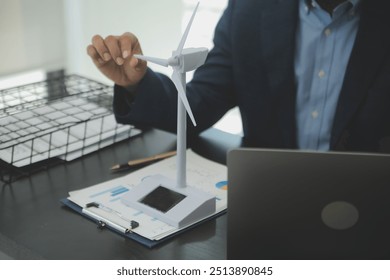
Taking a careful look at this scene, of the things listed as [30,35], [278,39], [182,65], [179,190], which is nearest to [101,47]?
[182,65]

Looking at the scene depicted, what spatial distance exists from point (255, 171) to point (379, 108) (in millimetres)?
819

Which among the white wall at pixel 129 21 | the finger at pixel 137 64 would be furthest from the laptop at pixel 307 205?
the white wall at pixel 129 21

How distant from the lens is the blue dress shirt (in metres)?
1.66

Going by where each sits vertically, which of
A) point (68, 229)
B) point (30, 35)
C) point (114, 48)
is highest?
point (114, 48)

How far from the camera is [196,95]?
69.2 inches

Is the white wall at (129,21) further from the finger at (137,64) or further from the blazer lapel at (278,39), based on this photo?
the finger at (137,64)

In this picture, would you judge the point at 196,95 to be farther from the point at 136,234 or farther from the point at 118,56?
the point at 136,234

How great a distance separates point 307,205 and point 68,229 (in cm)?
52

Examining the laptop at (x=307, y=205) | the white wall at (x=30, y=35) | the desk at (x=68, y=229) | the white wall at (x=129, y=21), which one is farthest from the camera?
the white wall at (x=129, y=21)

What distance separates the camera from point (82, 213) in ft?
4.14

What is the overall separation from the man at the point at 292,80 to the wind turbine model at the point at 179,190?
0.94 ft

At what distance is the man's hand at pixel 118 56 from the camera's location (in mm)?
1371

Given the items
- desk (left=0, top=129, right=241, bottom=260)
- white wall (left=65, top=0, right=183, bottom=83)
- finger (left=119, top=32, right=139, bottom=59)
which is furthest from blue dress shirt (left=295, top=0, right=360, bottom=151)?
white wall (left=65, top=0, right=183, bottom=83)
